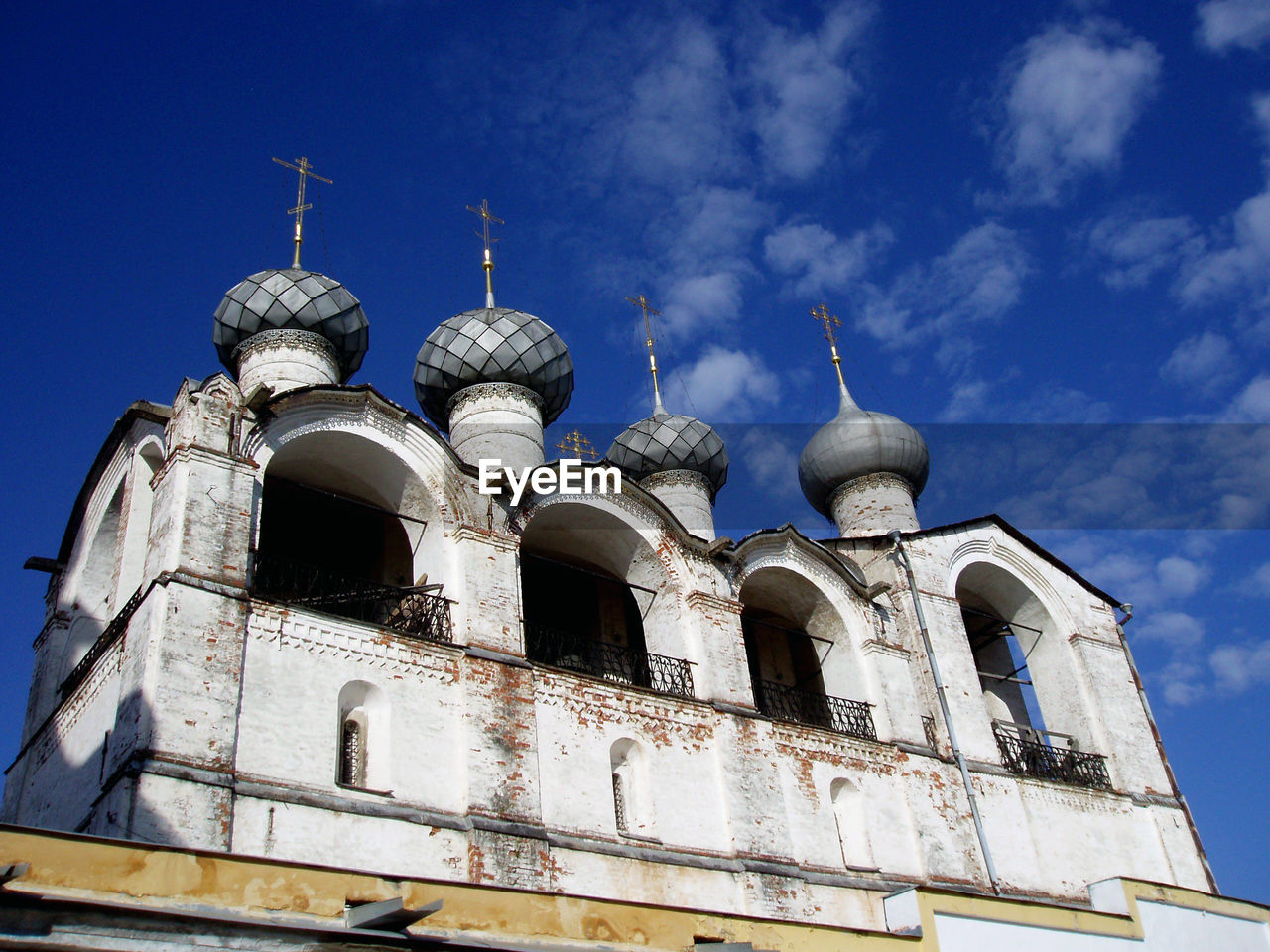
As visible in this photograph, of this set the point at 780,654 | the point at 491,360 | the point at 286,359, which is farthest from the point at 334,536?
the point at 780,654

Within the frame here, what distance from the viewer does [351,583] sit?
13352mm

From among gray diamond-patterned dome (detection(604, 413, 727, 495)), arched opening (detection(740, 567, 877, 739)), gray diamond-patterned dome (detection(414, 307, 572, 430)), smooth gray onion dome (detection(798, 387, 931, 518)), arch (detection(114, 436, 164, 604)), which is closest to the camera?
arch (detection(114, 436, 164, 604))

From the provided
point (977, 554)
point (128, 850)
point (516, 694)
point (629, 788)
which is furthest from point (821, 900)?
point (128, 850)

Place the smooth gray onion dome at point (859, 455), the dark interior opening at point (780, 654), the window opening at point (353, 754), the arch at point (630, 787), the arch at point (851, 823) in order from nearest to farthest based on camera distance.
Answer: the window opening at point (353, 754)
the arch at point (630, 787)
the arch at point (851, 823)
the dark interior opening at point (780, 654)
the smooth gray onion dome at point (859, 455)

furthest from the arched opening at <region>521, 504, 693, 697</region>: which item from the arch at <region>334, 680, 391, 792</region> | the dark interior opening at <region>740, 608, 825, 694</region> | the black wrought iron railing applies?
the black wrought iron railing

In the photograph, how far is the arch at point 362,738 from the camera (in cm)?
1133

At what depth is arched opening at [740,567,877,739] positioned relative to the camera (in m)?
15.5

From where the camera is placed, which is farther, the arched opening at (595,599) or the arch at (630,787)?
the arched opening at (595,599)

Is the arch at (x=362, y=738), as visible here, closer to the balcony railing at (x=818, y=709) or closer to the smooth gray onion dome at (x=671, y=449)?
the balcony railing at (x=818, y=709)

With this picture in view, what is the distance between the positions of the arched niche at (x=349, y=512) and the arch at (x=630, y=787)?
2672 millimetres

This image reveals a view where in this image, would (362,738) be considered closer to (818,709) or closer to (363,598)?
(363,598)

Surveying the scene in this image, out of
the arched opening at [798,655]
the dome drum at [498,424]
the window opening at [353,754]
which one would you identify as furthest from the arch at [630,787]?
the dome drum at [498,424]

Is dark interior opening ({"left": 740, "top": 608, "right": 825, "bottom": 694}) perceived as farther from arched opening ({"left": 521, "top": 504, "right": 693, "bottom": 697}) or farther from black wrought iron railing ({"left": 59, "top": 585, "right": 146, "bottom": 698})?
black wrought iron railing ({"left": 59, "top": 585, "right": 146, "bottom": 698})

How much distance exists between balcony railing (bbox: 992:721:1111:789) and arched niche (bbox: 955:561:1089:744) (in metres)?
0.51
